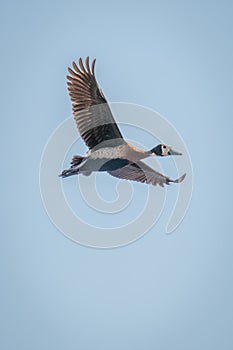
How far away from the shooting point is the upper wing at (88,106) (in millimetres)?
2992

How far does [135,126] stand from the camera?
131 inches

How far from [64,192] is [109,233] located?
0.27 m

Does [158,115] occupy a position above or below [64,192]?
above

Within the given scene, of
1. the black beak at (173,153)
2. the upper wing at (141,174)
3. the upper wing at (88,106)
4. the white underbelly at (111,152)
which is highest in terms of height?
the upper wing at (88,106)

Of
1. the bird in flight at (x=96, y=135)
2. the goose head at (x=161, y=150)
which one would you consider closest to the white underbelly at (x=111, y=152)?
the bird in flight at (x=96, y=135)

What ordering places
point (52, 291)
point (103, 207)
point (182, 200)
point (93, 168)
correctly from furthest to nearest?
point (52, 291), point (182, 200), point (103, 207), point (93, 168)

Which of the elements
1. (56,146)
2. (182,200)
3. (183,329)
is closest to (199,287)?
(183,329)

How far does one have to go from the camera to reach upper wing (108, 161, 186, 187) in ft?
10.4

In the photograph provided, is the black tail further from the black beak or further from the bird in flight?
the black beak

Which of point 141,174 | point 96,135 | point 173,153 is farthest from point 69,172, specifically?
point 173,153

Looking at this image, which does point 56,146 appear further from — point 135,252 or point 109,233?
point 135,252

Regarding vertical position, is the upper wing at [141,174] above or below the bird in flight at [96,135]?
below

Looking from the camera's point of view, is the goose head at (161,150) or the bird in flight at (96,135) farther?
the goose head at (161,150)

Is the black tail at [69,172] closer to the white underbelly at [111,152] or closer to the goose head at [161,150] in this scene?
the white underbelly at [111,152]
